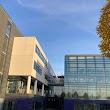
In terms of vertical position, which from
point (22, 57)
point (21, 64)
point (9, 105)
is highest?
point (22, 57)

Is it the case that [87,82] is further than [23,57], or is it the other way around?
[87,82]

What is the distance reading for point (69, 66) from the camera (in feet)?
140

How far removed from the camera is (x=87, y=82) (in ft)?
135

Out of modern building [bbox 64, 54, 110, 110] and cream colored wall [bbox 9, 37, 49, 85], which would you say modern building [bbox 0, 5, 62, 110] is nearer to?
cream colored wall [bbox 9, 37, 49, 85]

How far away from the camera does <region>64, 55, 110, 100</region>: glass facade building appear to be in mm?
40344

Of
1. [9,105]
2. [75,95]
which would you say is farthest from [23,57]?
[75,95]

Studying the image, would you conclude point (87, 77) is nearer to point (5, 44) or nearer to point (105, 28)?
point (5, 44)

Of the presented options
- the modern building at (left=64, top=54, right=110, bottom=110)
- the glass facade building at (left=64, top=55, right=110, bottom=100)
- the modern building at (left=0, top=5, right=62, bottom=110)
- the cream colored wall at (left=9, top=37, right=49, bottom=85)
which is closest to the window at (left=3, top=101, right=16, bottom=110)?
the modern building at (left=0, top=5, right=62, bottom=110)

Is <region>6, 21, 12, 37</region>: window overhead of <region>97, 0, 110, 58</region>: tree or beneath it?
overhead

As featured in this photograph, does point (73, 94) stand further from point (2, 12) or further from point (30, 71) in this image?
point (2, 12)

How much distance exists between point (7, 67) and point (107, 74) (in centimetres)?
2396

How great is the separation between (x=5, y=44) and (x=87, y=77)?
2166cm

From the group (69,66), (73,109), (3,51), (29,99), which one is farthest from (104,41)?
(69,66)

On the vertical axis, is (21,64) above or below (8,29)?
below
